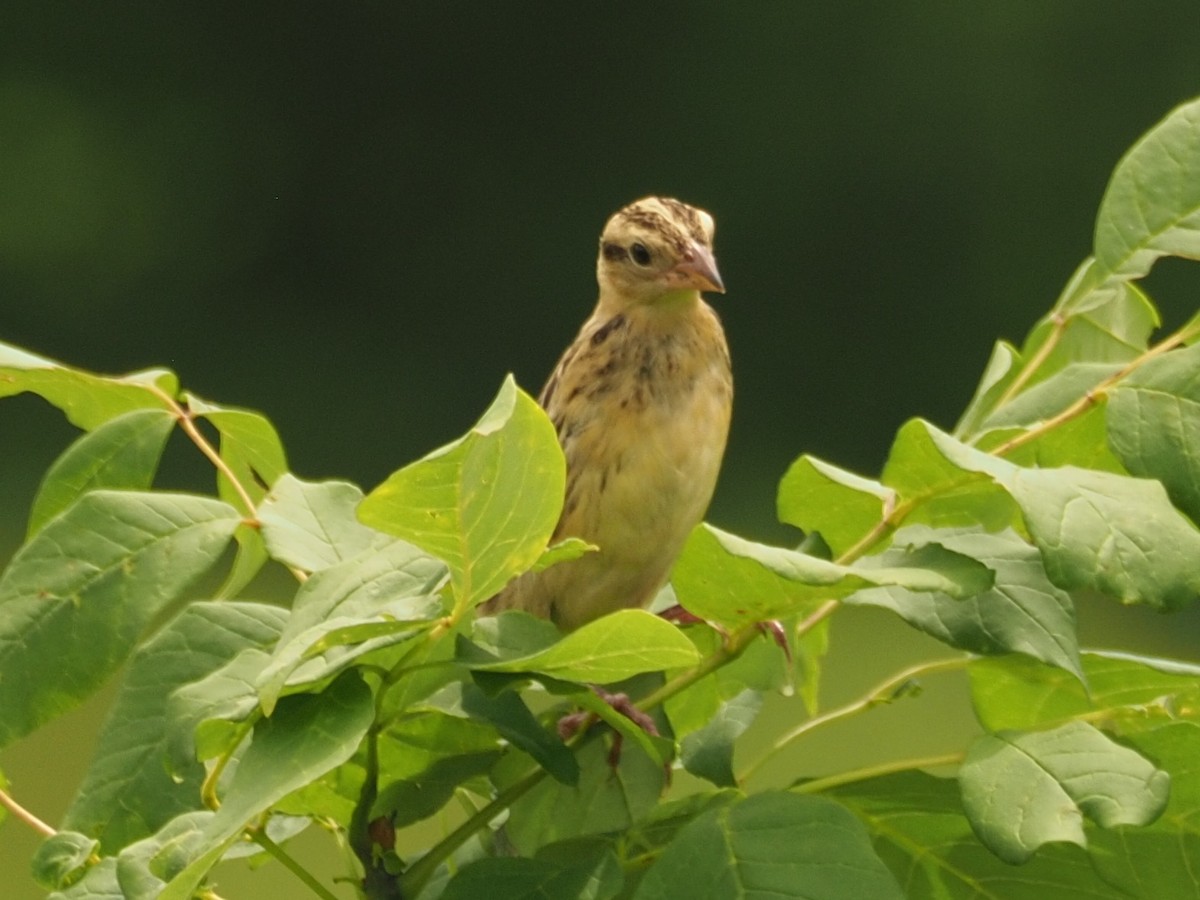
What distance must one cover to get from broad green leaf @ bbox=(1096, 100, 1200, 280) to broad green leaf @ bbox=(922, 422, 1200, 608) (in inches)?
5.4

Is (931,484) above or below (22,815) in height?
above

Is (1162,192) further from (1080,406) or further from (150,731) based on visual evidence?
(150,731)

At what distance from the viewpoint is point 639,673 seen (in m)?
0.51

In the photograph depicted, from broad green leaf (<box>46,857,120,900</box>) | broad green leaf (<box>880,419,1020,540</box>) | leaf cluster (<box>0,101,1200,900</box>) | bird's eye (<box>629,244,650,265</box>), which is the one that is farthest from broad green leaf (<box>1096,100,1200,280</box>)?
bird's eye (<box>629,244,650,265</box>)

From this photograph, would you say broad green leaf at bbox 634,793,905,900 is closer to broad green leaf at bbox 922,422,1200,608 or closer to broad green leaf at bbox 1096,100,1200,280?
broad green leaf at bbox 922,422,1200,608

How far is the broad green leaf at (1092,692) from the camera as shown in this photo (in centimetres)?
50

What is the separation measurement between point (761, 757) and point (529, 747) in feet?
0.34

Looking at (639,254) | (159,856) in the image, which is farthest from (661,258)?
(159,856)

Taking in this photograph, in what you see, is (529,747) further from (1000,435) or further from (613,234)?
(613,234)

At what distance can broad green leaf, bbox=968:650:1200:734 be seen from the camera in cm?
50

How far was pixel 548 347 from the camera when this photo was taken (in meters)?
4.80

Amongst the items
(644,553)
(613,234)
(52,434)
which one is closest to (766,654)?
(644,553)

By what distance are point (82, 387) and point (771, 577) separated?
27cm

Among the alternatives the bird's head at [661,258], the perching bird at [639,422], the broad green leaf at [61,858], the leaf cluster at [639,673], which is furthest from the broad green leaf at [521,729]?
the bird's head at [661,258]
